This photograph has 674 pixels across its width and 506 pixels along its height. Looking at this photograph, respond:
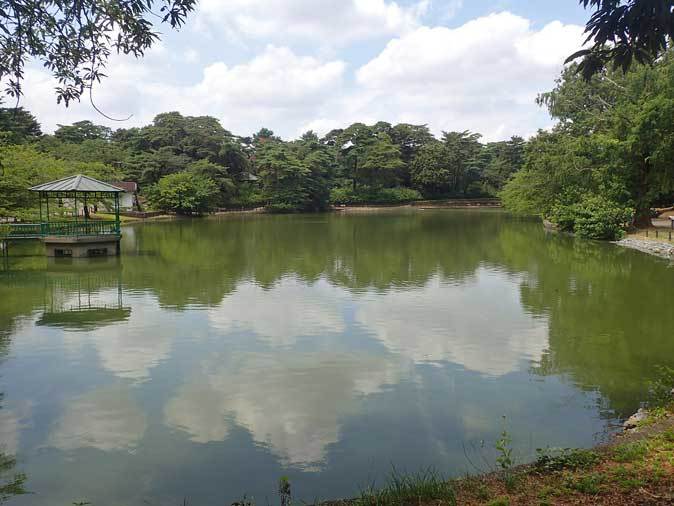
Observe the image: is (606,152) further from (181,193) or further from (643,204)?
(181,193)

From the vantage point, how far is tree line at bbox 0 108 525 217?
45.9m

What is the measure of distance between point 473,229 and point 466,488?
103ft

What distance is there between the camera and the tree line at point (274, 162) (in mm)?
45906

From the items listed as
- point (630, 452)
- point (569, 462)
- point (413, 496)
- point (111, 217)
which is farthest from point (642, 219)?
point (111, 217)

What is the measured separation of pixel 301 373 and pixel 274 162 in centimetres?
4719

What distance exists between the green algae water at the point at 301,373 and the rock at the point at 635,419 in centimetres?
27

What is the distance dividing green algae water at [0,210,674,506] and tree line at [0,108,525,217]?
17.0 meters

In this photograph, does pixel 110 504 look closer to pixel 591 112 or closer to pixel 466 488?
pixel 466 488

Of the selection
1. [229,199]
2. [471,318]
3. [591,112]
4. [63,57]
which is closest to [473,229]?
[591,112]

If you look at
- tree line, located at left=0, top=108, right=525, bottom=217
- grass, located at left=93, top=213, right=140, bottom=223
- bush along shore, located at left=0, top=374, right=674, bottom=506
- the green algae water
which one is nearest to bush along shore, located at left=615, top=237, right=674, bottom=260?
the green algae water

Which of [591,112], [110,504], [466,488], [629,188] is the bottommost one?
[110,504]

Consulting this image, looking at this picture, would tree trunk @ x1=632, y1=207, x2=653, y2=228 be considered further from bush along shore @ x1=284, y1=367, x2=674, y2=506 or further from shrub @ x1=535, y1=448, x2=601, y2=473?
shrub @ x1=535, y1=448, x2=601, y2=473

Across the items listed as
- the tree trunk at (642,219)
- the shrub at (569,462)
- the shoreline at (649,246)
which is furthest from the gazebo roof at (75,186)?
the tree trunk at (642,219)

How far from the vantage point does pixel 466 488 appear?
432cm
